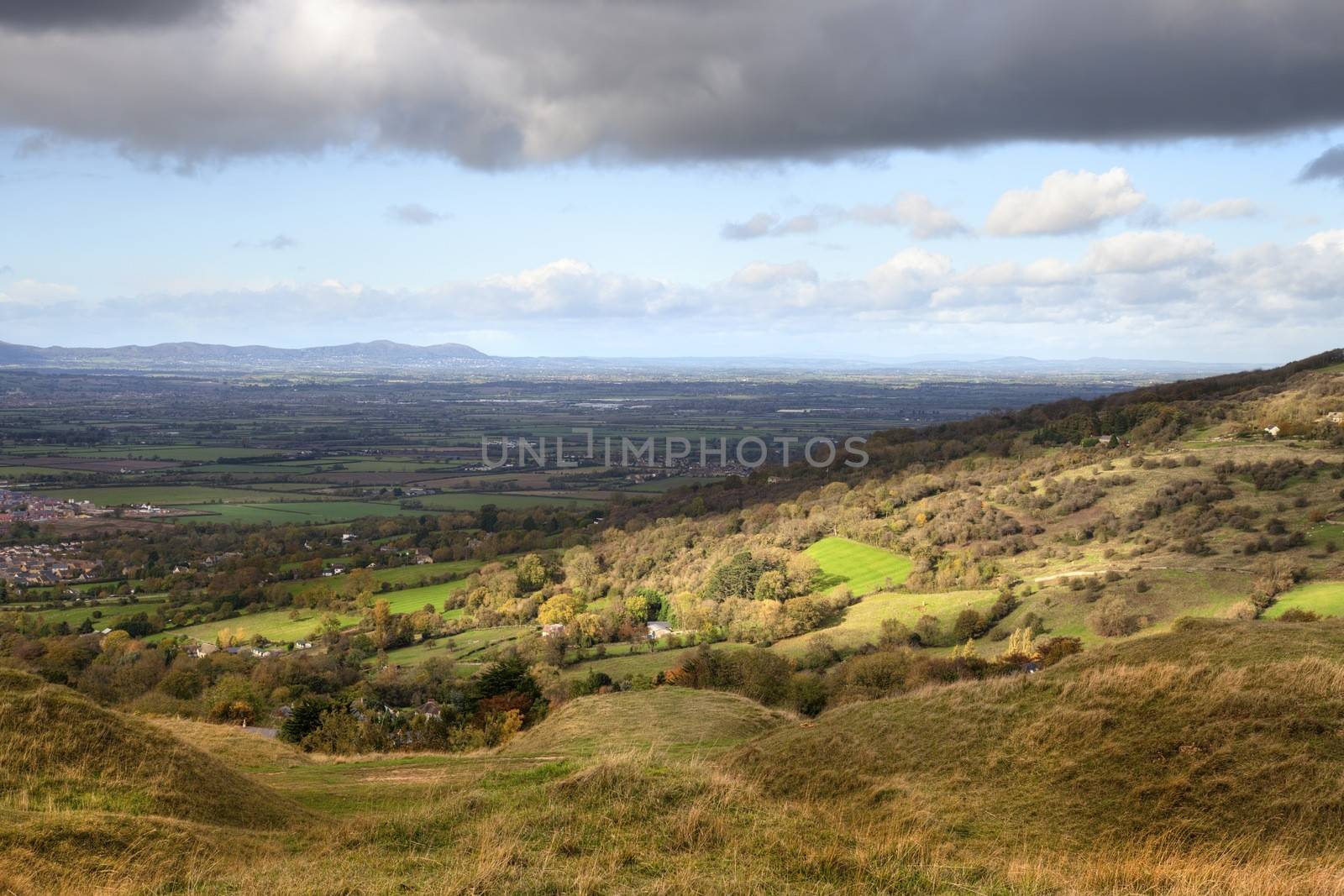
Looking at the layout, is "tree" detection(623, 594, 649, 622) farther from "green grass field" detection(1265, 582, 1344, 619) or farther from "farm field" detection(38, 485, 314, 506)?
"farm field" detection(38, 485, 314, 506)

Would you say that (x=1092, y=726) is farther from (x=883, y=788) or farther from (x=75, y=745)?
(x=75, y=745)

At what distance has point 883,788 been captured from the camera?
1429cm

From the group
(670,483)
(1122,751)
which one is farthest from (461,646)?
(670,483)

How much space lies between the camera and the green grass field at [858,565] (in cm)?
6519

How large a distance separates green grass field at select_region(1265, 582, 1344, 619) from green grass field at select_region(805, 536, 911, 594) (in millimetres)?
25950

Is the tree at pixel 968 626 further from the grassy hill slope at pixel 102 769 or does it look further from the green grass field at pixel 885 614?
the grassy hill slope at pixel 102 769

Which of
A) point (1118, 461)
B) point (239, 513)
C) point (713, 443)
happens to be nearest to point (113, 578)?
point (239, 513)

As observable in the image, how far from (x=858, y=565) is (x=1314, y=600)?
34079 mm

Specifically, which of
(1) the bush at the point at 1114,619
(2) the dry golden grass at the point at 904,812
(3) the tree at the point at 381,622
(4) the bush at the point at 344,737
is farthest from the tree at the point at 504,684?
(3) the tree at the point at 381,622

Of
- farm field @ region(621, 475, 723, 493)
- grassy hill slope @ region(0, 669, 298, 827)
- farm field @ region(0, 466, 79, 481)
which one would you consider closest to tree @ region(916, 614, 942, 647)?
grassy hill slope @ region(0, 669, 298, 827)

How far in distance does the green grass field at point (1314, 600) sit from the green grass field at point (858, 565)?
25950 mm

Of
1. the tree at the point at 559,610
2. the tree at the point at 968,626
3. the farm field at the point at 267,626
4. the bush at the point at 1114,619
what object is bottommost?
the farm field at the point at 267,626

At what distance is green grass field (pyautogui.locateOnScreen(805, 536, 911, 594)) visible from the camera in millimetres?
65188

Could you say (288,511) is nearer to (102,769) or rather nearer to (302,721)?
(302,721)
